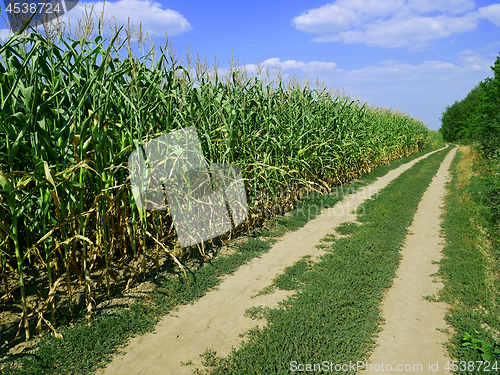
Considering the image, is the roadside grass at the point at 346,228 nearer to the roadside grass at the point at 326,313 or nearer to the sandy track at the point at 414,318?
the roadside grass at the point at 326,313

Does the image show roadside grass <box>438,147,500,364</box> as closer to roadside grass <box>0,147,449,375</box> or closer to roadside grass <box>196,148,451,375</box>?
roadside grass <box>196,148,451,375</box>

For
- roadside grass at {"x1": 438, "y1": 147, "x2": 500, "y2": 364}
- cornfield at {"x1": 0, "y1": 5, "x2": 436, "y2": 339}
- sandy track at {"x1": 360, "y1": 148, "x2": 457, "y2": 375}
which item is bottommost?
sandy track at {"x1": 360, "y1": 148, "x2": 457, "y2": 375}

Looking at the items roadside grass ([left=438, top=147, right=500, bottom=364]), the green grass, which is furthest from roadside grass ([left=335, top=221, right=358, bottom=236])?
roadside grass ([left=438, top=147, right=500, bottom=364])

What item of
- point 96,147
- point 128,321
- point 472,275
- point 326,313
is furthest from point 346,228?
point 96,147

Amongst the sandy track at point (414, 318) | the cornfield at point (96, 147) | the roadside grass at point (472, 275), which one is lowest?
the sandy track at point (414, 318)

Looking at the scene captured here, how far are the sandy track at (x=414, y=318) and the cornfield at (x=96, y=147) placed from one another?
1918 mm

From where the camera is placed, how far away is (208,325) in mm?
3129

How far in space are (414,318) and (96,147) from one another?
362 centimetres

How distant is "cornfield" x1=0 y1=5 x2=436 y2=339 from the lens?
8.49ft

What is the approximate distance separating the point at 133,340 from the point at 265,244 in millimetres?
2747

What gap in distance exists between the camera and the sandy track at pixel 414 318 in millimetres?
2646

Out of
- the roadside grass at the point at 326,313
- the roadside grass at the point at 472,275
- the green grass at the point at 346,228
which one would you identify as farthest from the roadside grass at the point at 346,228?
the roadside grass at the point at 472,275

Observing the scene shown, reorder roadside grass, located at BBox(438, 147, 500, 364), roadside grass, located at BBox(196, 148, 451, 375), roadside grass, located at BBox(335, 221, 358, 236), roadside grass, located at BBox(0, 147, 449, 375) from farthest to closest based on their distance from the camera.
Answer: roadside grass, located at BBox(335, 221, 358, 236), roadside grass, located at BBox(438, 147, 500, 364), roadside grass, located at BBox(196, 148, 451, 375), roadside grass, located at BBox(0, 147, 449, 375)

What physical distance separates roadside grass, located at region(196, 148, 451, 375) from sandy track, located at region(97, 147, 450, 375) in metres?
0.14
